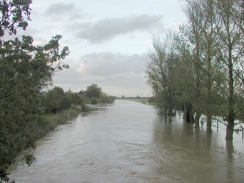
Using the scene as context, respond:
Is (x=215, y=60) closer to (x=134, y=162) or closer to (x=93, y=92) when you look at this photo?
(x=134, y=162)

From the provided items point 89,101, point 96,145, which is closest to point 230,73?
point 96,145

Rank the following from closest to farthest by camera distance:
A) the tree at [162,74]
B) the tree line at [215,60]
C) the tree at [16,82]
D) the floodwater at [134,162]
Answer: the tree at [16,82], the floodwater at [134,162], the tree line at [215,60], the tree at [162,74]

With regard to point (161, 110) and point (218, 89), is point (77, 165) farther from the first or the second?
point (161, 110)

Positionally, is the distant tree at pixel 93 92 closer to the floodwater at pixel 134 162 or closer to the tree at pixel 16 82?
the floodwater at pixel 134 162

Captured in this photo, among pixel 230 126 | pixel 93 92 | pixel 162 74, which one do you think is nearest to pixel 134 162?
pixel 230 126

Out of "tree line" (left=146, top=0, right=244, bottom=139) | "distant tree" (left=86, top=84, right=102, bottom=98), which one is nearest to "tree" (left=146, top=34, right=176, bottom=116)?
"tree line" (left=146, top=0, right=244, bottom=139)

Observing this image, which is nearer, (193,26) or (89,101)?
(193,26)

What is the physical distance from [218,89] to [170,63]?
17.2m

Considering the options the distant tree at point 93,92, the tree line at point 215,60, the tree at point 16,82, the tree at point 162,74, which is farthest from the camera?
the distant tree at point 93,92

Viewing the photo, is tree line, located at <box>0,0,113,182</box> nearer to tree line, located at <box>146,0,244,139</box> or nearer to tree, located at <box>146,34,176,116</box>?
tree line, located at <box>146,0,244,139</box>

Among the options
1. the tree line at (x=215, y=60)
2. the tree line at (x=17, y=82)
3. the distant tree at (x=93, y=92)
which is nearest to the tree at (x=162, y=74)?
the tree line at (x=215, y=60)

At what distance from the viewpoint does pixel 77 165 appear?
10859 millimetres

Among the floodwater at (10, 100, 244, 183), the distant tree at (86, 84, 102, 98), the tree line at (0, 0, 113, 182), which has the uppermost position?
the distant tree at (86, 84, 102, 98)

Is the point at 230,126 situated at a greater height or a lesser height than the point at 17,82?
lesser
